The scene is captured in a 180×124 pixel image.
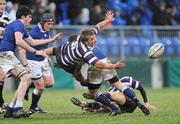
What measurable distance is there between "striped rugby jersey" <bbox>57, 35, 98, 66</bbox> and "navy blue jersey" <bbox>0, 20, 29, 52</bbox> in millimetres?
1029

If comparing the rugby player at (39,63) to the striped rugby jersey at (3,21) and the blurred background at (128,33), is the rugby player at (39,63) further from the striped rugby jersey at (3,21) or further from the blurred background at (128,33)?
the blurred background at (128,33)

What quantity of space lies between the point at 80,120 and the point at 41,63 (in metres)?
3.42

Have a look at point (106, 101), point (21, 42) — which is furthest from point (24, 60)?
point (106, 101)

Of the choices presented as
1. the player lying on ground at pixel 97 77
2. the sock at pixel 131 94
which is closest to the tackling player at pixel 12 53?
the player lying on ground at pixel 97 77

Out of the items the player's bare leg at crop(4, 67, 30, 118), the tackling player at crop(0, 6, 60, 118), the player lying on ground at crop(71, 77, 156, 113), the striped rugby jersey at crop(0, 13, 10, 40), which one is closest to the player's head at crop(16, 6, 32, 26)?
the tackling player at crop(0, 6, 60, 118)

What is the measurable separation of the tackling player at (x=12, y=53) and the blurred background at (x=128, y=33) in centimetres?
1094

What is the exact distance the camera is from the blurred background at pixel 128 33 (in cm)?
2722

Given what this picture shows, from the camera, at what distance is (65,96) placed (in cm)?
2242

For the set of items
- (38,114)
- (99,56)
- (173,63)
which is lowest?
(173,63)

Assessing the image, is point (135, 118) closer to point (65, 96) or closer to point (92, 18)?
point (65, 96)

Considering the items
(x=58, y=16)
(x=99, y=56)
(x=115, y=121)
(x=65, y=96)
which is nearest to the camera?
(x=115, y=121)

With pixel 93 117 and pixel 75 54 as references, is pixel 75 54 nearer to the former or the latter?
pixel 75 54

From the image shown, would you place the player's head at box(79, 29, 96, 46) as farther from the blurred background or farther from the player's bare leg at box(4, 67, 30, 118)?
the blurred background

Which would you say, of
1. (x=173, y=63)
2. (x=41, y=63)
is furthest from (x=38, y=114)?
(x=173, y=63)
